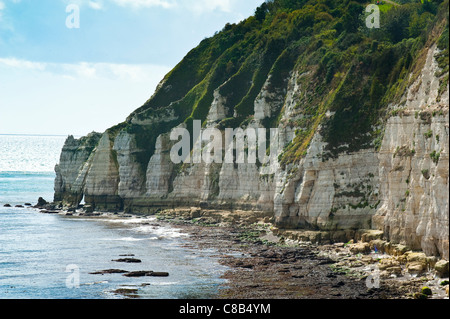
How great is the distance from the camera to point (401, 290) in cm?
4166

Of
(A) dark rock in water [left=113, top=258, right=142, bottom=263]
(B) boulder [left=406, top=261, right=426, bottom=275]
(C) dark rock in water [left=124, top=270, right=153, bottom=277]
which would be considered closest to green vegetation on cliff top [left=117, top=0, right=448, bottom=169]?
(B) boulder [left=406, top=261, right=426, bottom=275]

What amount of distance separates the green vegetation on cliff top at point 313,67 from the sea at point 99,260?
17.5 meters

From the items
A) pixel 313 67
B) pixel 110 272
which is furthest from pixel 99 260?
pixel 313 67

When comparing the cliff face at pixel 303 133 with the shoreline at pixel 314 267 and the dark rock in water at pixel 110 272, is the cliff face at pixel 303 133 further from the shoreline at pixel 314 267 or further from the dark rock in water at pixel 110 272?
the dark rock in water at pixel 110 272

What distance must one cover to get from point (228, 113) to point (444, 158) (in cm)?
6544

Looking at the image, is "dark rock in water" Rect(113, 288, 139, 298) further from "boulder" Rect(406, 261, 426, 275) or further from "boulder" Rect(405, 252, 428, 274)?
"boulder" Rect(405, 252, 428, 274)

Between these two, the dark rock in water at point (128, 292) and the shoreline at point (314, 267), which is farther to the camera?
the dark rock in water at point (128, 292)

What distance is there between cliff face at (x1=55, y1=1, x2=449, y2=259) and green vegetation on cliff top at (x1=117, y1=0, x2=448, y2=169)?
204 millimetres

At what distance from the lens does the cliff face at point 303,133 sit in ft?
167

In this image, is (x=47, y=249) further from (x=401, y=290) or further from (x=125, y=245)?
(x=401, y=290)

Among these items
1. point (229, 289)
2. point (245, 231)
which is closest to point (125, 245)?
point (245, 231)

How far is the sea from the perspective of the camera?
1885 inches

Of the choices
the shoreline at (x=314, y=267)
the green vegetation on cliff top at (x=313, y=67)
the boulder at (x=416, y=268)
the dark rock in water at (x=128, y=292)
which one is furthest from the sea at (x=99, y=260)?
the green vegetation on cliff top at (x=313, y=67)

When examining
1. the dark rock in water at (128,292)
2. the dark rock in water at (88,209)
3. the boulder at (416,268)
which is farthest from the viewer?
the dark rock in water at (88,209)
